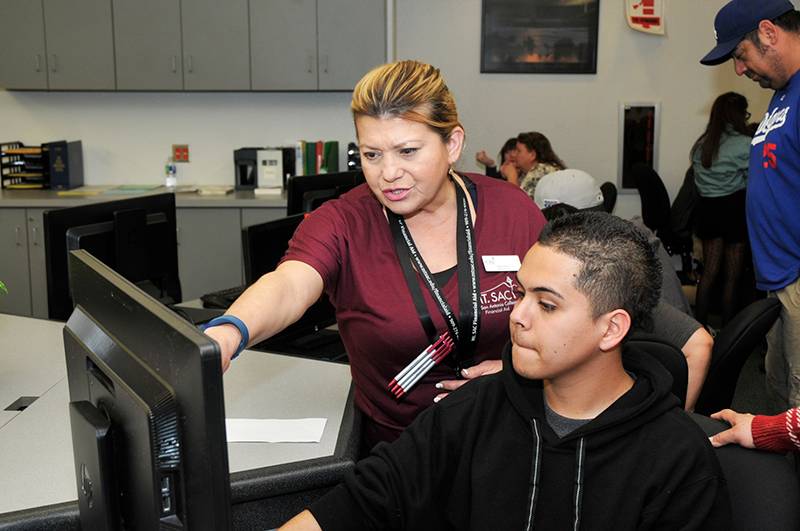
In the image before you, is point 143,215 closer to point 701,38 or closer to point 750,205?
point 750,205

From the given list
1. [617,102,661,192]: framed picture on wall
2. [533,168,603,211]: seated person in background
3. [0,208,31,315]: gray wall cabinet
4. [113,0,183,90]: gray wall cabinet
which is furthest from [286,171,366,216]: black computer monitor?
[617,102,661,192]: framed picture on wall

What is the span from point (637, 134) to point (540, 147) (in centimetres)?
89

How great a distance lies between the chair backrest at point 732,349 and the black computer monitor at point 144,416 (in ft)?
5.47

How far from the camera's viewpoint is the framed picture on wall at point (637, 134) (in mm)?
5863

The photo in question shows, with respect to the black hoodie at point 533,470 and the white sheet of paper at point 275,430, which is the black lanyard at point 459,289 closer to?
the black hoodie at point 533,470

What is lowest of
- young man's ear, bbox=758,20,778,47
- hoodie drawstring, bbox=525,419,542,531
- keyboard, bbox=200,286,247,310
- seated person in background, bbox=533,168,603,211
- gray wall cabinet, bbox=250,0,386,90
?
keyboard, bbox=200,286,247,310

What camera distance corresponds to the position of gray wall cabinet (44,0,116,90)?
532 cm

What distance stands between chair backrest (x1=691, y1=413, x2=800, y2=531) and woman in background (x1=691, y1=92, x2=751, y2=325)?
3.89 m

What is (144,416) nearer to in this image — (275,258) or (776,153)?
(275,258)

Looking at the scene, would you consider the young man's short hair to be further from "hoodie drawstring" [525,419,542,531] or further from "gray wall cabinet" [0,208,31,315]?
"gray wall cabinet" [0,208,31,315]

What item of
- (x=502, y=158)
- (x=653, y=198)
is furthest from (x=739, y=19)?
(x=502, y=158)

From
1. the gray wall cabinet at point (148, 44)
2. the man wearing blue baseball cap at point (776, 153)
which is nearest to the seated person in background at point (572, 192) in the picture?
the man wearing blue baseball cap at point (776, 153)

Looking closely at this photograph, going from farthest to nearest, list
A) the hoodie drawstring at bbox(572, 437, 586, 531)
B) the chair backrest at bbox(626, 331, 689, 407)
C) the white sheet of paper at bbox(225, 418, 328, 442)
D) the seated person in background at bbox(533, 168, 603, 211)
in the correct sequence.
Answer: the seated person in background at bbox(533, 168, 603, 211) → the white sheet of paper at bbox(225, 418, 328, 442) → the chair backrest at bbox(626, 331, 689, 407) → the hoodie drawstring at bbox(572, 437, 586, 531)

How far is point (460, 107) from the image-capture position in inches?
233
